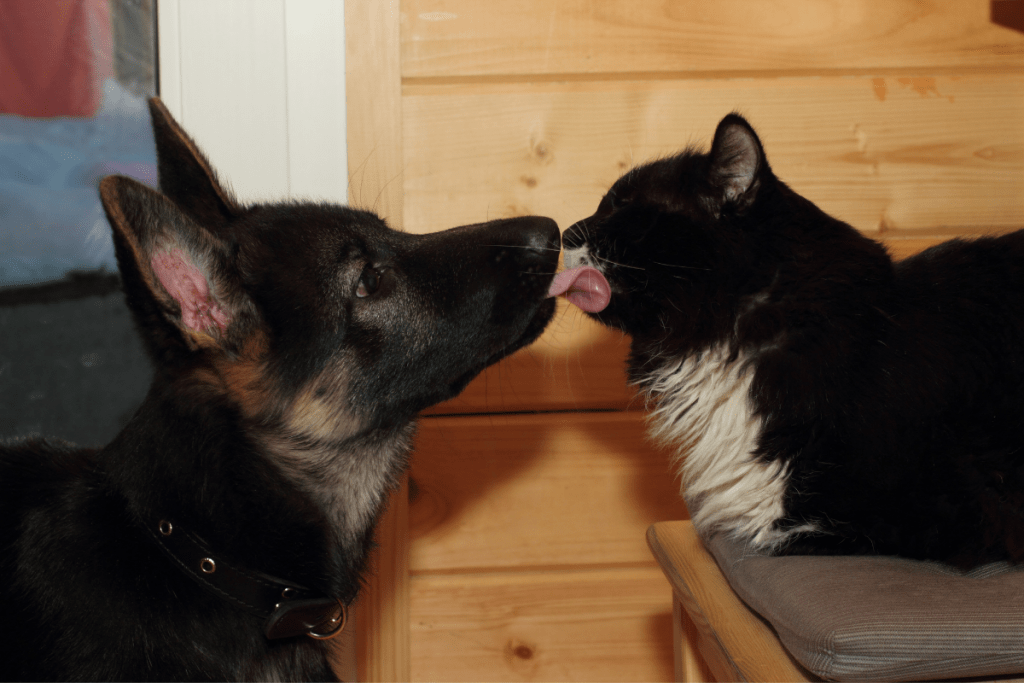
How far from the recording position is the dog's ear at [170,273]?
2.68ft

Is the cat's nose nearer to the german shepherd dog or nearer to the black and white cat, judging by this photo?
the black and white cat

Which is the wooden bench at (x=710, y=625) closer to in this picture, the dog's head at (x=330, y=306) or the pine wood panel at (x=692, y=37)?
the dog's head at (x=330, y=306)

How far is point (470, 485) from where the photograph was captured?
69.5 inches

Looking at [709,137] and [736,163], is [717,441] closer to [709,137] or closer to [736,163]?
[736,163]

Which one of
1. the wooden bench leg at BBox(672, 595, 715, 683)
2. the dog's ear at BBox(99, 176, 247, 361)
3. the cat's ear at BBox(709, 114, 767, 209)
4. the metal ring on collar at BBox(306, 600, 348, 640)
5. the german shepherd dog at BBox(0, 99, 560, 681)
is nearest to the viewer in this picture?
the dog's ear at BBox(99, 176, 247, 361)

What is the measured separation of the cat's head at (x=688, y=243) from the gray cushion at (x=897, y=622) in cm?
47

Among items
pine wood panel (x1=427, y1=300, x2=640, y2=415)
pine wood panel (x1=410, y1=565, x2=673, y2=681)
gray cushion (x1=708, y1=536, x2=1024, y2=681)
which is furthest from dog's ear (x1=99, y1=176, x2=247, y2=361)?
pine wood panel (x1=410, y1=565, x2=673, y2=681)

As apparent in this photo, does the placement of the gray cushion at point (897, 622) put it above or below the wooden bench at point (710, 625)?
above

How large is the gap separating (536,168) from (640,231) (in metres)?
0.44

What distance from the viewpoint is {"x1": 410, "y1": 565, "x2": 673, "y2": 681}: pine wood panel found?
1784 mm

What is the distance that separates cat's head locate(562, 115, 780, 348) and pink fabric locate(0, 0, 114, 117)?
1214 millimetres

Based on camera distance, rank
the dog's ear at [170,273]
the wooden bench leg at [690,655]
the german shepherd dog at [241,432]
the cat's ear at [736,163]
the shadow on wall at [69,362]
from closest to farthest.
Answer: the dog's ear at [170,273] → the german shepherd dog at [241,432] → the cat's ear at [736,163] → the wooden bench leg at [690,655] → the shadow on wall at [69,362]

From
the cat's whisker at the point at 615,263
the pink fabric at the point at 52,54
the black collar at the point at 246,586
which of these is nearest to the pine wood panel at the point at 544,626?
the black collar at the point at 246,586

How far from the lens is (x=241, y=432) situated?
1.05 meters
